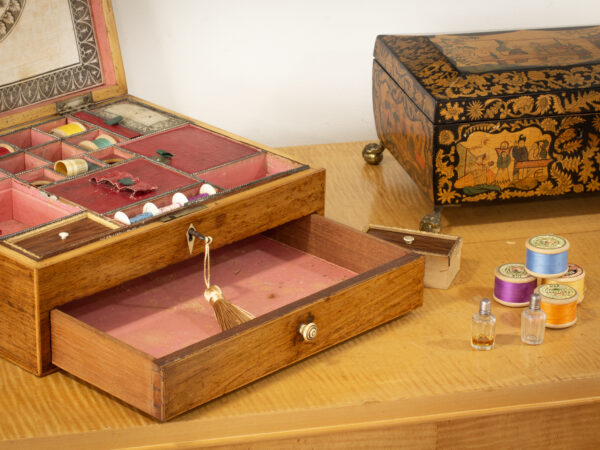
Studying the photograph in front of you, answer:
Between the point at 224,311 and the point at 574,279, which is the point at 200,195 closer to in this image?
the point at 224,311

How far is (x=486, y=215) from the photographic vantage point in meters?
2.18

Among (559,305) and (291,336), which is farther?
(559,305)

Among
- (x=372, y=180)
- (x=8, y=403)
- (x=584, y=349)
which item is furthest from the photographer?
(x=372, y=180)

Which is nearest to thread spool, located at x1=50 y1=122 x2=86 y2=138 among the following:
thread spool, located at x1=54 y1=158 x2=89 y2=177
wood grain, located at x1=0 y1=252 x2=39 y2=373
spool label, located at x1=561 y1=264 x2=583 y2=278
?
thread spool, located at x1=54 y1=158 x2=89 y2=177

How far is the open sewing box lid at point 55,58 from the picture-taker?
6.63 ft

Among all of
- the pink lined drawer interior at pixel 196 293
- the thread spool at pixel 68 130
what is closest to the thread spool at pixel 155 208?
the pink lined drawer interior at pixel 196 293

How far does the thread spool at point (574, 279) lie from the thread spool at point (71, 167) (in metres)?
0.79

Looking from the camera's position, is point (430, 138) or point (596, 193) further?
point (596, 193)

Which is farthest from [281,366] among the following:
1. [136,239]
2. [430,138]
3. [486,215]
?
[486,215]

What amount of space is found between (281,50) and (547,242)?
1.05 m

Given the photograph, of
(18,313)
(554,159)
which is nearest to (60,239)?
(18,313)

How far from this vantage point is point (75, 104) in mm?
2082

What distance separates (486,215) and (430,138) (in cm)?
30

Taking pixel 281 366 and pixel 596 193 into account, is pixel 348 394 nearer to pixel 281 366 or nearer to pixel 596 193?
pixel 281 366
